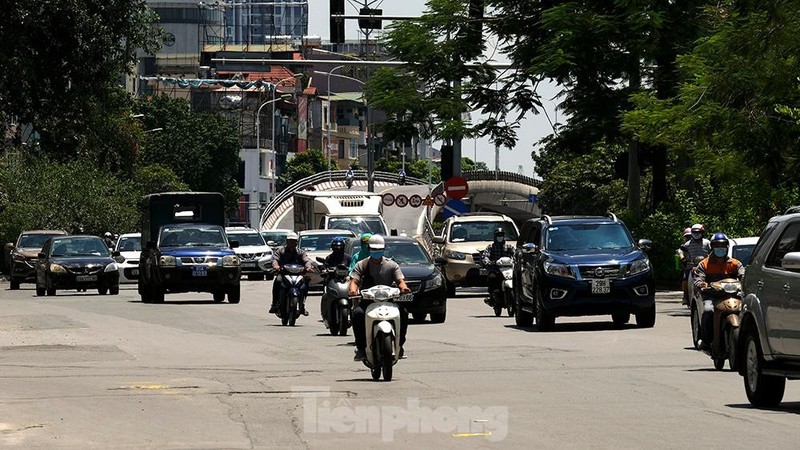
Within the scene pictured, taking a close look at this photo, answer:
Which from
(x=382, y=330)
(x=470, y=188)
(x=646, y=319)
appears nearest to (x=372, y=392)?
(x=382, y=330)

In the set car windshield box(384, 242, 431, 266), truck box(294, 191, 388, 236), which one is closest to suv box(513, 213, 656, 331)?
car windshield box(384, 242, 431, 266)

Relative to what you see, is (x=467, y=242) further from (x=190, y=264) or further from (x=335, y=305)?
(x=335, y=305)

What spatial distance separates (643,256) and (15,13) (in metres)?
20.1

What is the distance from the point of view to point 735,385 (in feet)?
57.3

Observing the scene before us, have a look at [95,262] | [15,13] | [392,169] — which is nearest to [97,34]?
[15,13]

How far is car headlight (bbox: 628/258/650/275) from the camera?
90.3 ft

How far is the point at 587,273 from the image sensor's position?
1081 inches

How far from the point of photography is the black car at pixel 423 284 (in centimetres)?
3022

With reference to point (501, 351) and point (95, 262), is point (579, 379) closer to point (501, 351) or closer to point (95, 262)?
point (501, 351)

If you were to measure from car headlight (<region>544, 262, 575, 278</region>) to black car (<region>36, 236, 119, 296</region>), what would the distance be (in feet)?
67.3

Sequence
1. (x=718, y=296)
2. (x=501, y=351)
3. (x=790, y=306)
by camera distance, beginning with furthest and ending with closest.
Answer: (x=501, y=351), (x=718, y=296), (x=790, y=306)

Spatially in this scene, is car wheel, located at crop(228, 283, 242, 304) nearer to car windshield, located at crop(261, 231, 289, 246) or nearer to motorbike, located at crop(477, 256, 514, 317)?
motorbike, located at crop(477, 256, 514, 317)

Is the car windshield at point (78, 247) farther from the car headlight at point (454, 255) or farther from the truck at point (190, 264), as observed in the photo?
the car headlight at point (454, 255)

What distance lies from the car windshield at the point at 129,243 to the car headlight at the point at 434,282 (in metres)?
28.0
